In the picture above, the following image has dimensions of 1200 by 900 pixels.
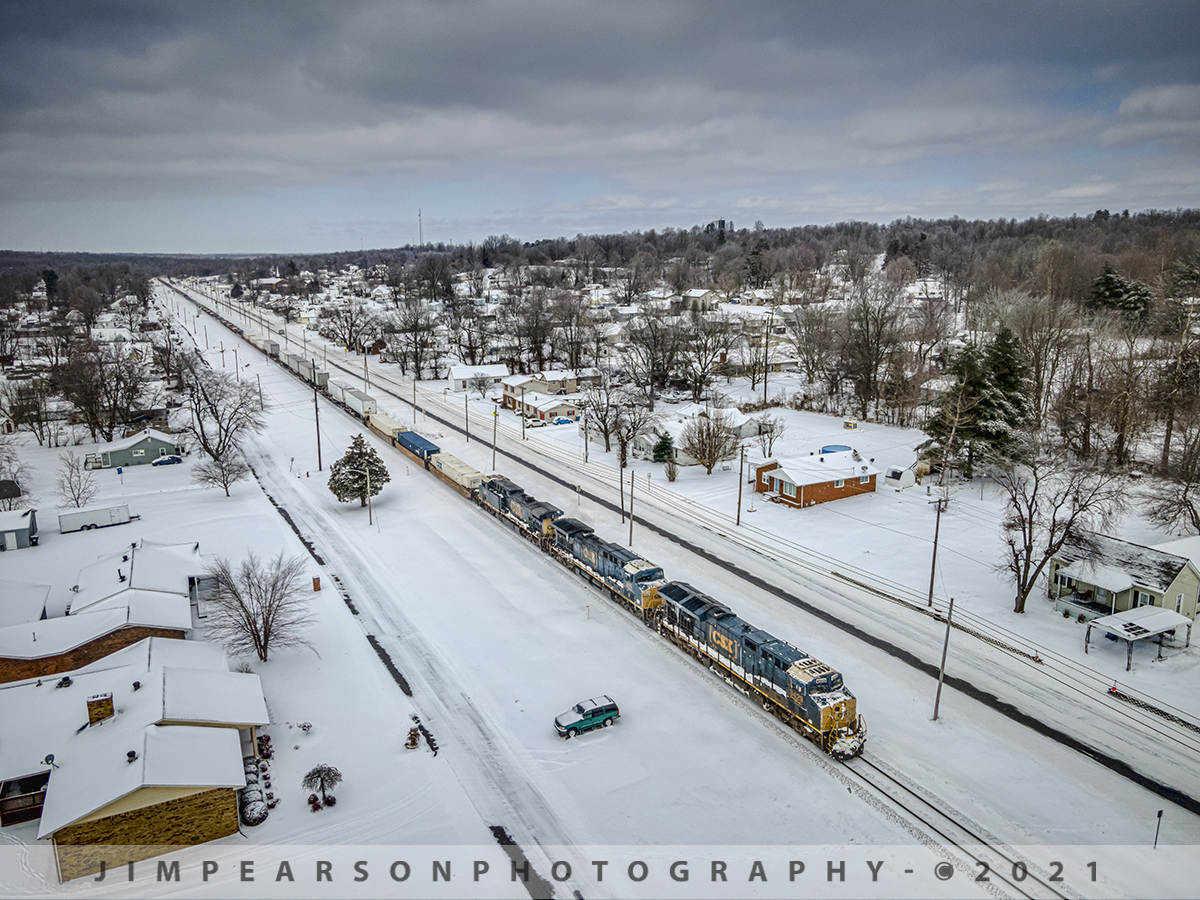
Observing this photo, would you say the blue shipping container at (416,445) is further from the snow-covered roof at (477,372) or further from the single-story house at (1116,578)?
the single-story house at (1116,578)

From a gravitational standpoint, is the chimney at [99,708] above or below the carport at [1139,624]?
above

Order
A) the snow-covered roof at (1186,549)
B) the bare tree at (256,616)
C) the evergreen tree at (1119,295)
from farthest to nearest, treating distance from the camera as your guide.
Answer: the evergreen tree at (1119,295) → the snow-covered roof at (1186,549) → the bare tree at (256,616)

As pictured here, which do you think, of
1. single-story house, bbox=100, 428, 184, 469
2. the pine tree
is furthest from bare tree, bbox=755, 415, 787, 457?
single-story house, bbox=100, 428, 184, 469

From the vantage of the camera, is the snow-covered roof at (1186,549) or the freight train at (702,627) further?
the snow-covered roof at (1186,549)

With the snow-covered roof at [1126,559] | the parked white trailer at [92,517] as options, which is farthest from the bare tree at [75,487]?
the snow-covered roof at [1126,559]

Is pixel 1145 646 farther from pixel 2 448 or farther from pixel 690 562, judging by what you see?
pixel 2 448

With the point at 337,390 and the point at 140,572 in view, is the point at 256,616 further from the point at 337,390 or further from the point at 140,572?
the point at 337,390

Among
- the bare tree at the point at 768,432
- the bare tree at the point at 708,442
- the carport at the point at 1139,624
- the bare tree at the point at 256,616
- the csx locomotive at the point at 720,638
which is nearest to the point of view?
the csx locomotive at the point at 720,638
